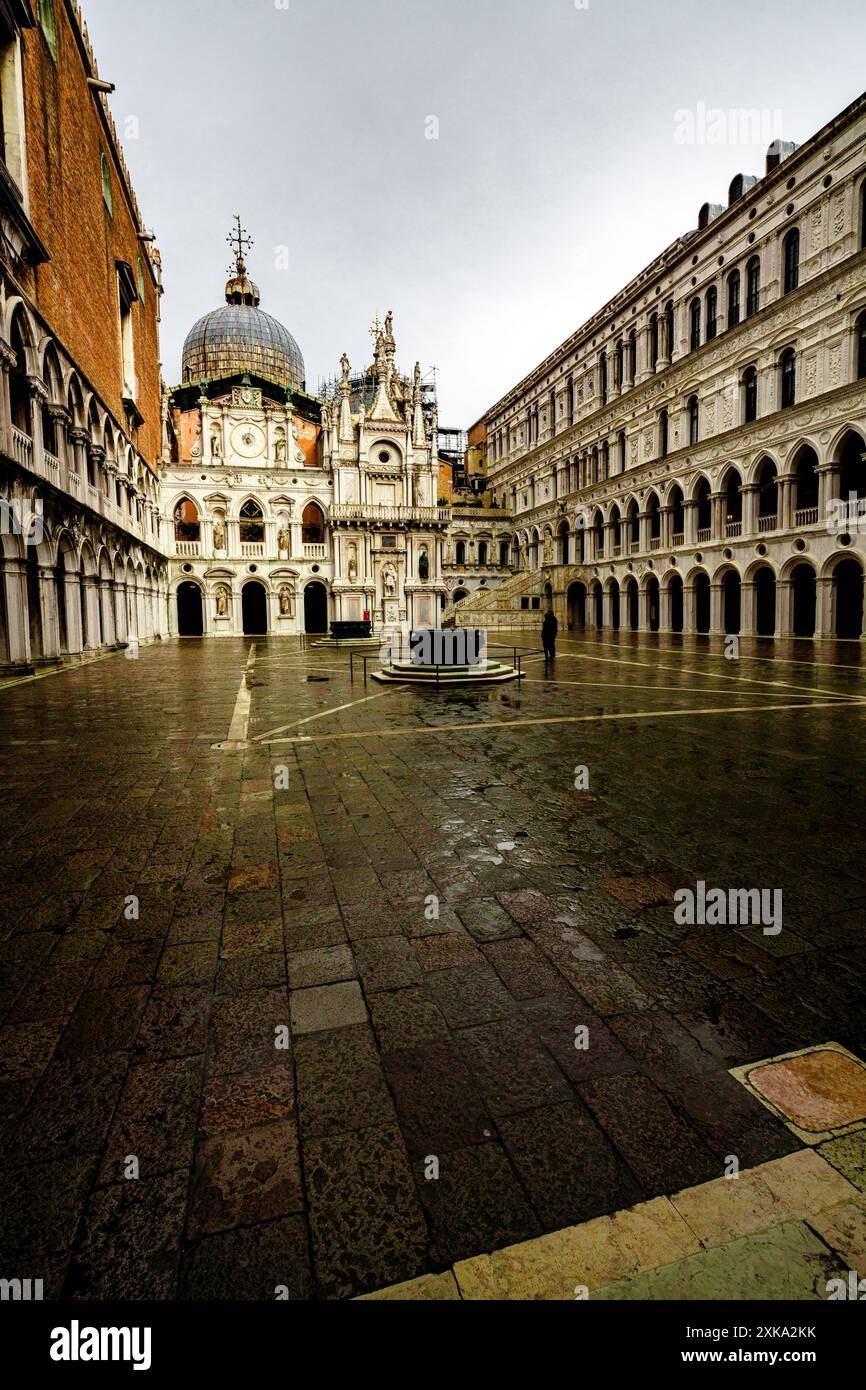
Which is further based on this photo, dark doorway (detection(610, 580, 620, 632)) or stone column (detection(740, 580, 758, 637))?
dark doorway (detection(610, 580, 620, 632))

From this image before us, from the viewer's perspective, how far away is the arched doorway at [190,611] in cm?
4556

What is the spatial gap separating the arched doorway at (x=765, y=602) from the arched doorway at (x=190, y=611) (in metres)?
35.3

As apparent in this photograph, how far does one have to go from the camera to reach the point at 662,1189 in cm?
179

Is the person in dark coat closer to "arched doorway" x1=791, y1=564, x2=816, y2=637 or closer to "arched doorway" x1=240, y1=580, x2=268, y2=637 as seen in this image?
"arched doorway" x1=791, y1=564, x2=816, y2=637

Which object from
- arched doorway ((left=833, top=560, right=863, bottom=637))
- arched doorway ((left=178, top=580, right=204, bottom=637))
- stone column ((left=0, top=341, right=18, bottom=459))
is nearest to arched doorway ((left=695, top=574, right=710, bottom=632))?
arched doorway ((left=833, top=560, right=863, bottom=637))

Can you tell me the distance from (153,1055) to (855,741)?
7.74 meters

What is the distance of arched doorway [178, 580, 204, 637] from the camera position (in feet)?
149

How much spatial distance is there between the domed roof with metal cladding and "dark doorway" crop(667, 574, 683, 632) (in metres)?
39.6

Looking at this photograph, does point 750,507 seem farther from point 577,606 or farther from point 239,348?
point 239,348

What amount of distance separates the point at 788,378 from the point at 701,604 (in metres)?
10.2

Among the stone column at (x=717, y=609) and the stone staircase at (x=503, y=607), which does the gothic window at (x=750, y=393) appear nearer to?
the stone column at (x=717, y=609)

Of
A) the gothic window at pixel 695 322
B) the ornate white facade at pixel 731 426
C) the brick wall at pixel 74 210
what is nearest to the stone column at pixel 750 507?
the ornate white facade at pixel 731 426
